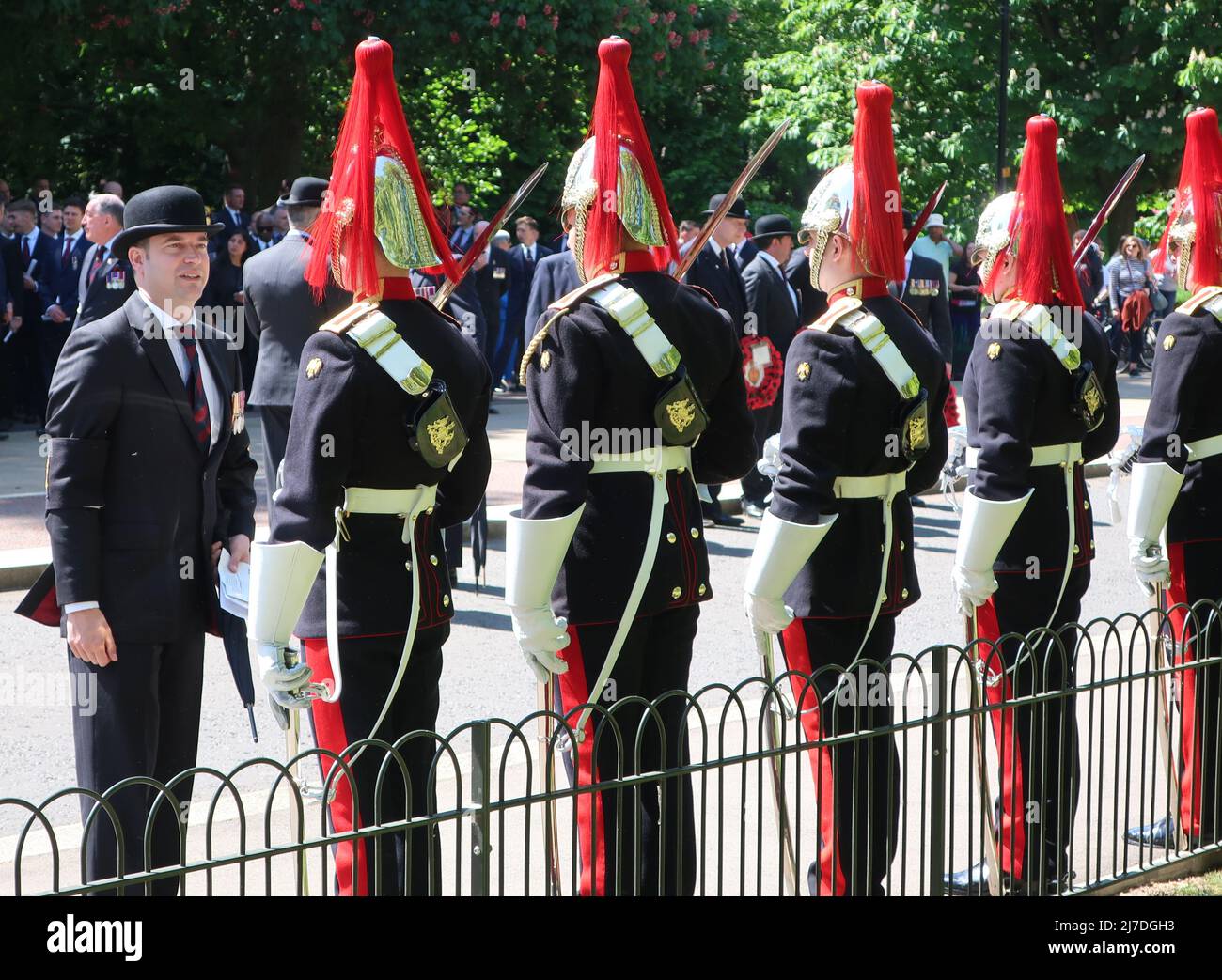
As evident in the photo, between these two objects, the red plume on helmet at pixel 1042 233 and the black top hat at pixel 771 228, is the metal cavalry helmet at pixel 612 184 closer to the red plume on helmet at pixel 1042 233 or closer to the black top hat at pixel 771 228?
the red plume on helmet at pixel 1042 233

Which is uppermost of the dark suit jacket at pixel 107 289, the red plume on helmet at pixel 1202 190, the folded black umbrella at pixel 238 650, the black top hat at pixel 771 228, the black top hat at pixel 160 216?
the black top hat at pixel 771 228

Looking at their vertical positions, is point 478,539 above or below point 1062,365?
below

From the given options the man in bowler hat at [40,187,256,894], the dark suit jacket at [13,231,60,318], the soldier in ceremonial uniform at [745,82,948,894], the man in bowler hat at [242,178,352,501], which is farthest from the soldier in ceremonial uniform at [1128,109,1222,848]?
the dark suit jacket at [13,231,60,318]

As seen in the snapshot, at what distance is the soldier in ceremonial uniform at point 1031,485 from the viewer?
4992 mm

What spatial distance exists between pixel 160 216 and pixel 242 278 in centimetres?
879

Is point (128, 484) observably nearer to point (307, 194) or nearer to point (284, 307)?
point (284, 307)

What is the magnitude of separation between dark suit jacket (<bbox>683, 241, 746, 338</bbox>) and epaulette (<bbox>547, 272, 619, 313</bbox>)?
22.8 feet

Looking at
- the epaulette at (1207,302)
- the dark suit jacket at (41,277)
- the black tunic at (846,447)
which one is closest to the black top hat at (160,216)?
the black tunic at (846,447)

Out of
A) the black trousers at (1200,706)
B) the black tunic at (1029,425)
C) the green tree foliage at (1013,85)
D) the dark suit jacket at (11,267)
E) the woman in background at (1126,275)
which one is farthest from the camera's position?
the green tree foliage at (1013,85)

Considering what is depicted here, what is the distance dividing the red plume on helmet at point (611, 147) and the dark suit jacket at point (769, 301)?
735 centimetres

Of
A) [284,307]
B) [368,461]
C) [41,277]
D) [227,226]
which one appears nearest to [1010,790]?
[368,461]

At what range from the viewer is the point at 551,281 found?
11695 millimetres
